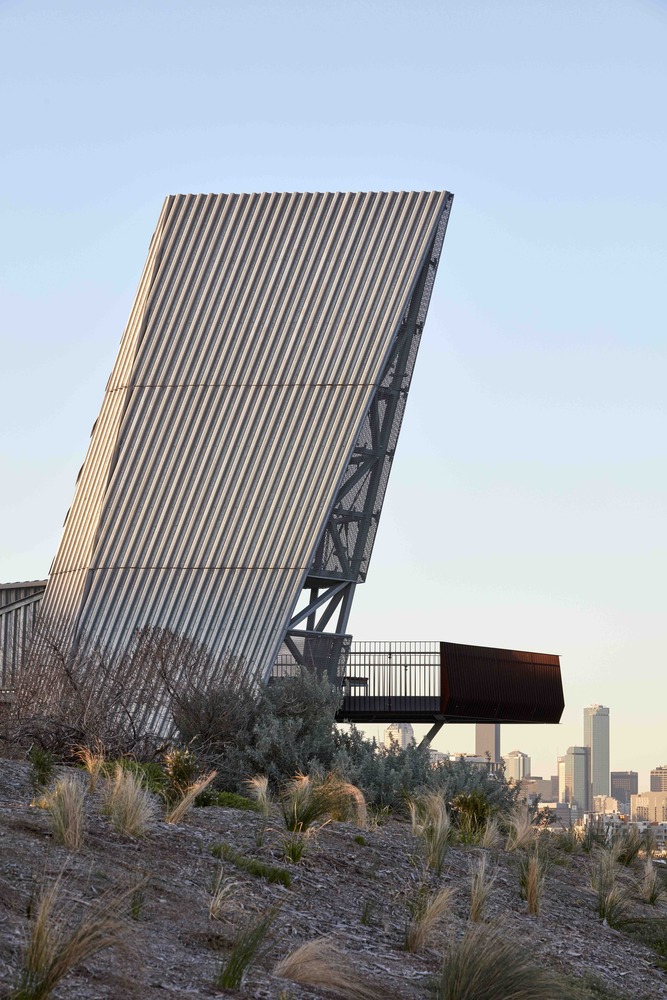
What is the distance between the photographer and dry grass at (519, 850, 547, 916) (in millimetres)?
11602

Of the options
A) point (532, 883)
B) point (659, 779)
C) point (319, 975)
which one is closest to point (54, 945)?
point (319, 975)

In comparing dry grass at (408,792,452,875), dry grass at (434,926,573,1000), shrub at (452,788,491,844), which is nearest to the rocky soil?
dry grass at (408,792,452,875)

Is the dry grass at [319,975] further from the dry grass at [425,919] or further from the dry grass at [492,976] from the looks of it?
the dry grass at [425,919]

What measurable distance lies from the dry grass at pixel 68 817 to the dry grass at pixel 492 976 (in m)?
2.41

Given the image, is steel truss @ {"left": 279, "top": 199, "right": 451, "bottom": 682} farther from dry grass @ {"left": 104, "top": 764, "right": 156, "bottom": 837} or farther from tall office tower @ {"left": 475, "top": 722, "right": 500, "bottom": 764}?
dry grass @ {"left": 104, "top": 764, "right": 156, "bottom": 837}

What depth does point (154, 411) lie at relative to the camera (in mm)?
29594

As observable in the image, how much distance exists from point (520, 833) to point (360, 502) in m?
16.7

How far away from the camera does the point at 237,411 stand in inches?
1136

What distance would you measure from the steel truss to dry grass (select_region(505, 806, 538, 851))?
12863mm

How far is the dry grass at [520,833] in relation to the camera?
14.2 meters

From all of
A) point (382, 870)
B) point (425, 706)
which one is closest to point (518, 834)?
point (382, 870)

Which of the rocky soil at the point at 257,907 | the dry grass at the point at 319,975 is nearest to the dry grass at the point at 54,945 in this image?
the rocky soil at the point at 257,907

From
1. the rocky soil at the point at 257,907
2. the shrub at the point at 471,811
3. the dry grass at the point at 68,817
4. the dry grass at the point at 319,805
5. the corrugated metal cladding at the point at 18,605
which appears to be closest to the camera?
the rocky soil at the point at 257,907

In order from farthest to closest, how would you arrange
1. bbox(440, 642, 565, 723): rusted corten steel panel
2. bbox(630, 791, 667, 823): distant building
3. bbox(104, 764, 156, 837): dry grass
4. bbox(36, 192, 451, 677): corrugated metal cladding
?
bbox(630, 791, 667, 823): distant building
bbox(440, 642, 565, 723): rusted corten steel panel
bbox(36, 192, 451, 677): corrugated metal cladding
bbox(104, 764, 156, 837): dry grass
